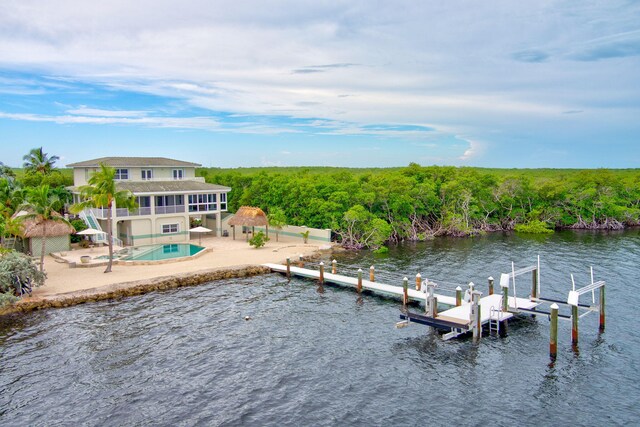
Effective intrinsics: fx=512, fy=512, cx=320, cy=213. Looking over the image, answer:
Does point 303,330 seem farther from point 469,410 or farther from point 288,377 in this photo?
point 469,410

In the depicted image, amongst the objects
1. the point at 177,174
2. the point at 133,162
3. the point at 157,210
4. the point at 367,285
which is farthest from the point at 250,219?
the point at 367,285

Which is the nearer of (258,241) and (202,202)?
(258,241)

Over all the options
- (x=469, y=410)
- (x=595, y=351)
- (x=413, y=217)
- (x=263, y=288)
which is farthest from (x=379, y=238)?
(x=469, y=410)

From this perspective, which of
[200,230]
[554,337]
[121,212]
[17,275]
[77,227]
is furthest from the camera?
[77,227]

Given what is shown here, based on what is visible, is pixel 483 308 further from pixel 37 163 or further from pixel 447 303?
pixel 37 163

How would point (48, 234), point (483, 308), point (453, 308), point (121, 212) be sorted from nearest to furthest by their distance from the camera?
1. point (483, 308)
2. point (453, 308)
3. point (48, 234)
4. point (121, 212)

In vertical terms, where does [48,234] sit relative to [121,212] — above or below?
below
